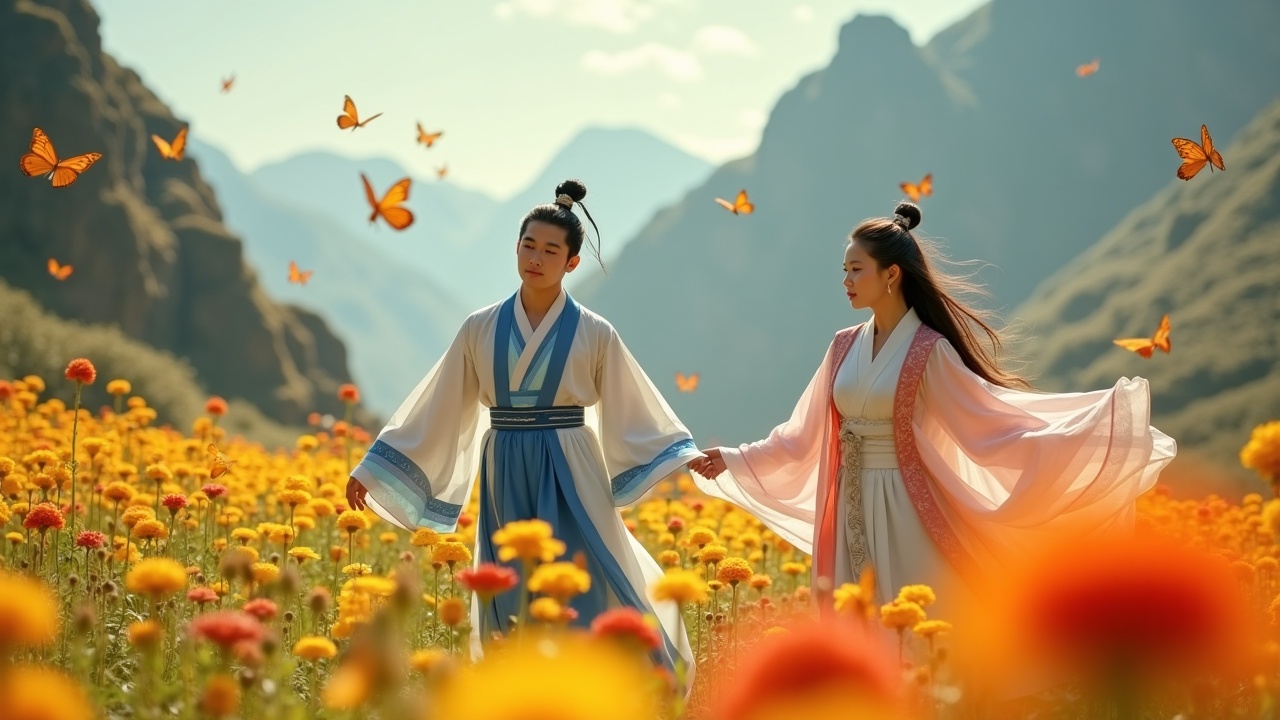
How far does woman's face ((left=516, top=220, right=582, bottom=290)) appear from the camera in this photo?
15.1 ft

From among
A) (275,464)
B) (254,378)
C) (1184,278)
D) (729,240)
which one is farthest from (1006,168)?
(275,464)

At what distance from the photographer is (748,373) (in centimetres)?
10519

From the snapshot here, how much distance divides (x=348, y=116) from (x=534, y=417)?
1632 millimetres

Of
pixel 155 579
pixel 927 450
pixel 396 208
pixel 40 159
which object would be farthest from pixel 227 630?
pixel 40 159

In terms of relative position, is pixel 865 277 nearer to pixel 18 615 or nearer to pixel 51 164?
pixel 51 164

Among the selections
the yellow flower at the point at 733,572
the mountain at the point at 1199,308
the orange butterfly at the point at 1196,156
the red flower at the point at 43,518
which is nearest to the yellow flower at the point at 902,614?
the yellow flower at the point at 733,572

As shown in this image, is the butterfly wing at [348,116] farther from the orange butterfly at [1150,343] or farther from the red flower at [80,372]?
the orange butterfly at [1150,343]

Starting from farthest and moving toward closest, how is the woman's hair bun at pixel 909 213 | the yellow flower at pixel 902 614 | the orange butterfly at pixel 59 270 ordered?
the orange butterfly at pixel 59 270 < the woman's hair bun at pixel 909 213 < the yellow flower at pixel 902 614

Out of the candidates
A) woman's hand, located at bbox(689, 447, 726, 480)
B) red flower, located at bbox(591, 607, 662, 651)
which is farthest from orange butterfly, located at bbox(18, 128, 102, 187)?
red flower, located at bbox(591, 607, 662, 651)

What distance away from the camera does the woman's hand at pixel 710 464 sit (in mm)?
4934

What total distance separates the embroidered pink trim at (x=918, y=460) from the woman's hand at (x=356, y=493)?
2.19 meters

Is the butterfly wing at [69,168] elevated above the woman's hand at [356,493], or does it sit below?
above

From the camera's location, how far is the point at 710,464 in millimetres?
5016

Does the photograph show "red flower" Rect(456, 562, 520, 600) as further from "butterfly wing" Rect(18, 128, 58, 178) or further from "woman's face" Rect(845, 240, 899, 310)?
"butterfly wing" Rect(18, 128, 58, 178)
